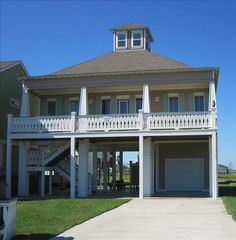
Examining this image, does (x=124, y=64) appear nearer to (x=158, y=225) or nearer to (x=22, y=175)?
(x=22, y=175)

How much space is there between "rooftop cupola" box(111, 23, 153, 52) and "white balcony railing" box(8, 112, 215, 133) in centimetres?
958

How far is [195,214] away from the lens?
53.7ft

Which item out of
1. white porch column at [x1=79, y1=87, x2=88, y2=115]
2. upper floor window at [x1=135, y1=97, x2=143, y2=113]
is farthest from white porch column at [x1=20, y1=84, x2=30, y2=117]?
upper floor window at [x1=135, y1=97, x2=143, y2=113]

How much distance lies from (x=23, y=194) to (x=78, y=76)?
691 cm

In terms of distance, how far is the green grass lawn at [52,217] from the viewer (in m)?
12.0

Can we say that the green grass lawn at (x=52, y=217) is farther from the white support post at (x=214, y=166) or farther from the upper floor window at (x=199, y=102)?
the upper floor window at (x=199, y=102)

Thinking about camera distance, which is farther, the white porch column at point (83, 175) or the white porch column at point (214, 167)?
the white porch column at point (83, 175)

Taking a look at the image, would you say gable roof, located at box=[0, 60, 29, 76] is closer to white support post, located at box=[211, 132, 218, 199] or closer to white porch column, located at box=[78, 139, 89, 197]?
white porch column, located at box=[78, 139, 89, 197]

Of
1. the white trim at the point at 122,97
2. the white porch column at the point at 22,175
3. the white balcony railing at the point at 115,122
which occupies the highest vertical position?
the white trim at the point at 122,97

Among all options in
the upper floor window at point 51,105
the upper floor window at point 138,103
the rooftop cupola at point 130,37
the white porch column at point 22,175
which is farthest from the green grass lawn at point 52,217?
the rooftop cupola at point 130,37

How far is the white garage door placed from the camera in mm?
29438

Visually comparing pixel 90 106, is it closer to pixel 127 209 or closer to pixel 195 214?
pixel 127 209

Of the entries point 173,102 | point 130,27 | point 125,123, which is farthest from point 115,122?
point 130,27

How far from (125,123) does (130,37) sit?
10.4 meters
